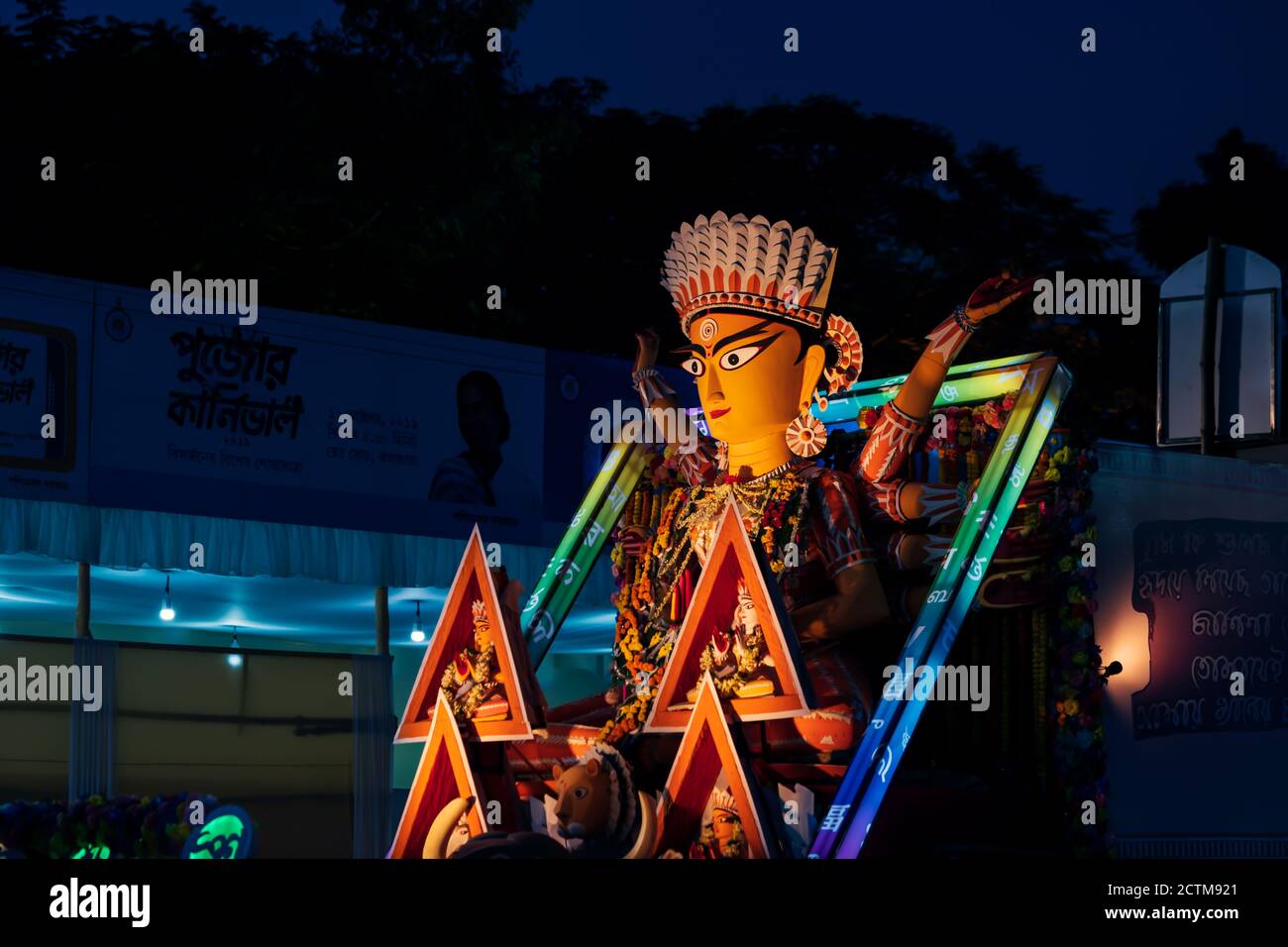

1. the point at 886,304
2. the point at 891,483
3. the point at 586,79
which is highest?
the point at 586,79

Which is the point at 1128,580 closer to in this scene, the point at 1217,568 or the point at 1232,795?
the point at 1217,568

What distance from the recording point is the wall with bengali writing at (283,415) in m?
13.3

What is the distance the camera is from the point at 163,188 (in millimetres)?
23484

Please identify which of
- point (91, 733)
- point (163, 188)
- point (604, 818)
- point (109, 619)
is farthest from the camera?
point (163, 188)

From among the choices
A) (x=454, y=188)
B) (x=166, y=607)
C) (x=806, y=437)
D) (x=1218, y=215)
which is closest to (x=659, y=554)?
(x=806, y=437)

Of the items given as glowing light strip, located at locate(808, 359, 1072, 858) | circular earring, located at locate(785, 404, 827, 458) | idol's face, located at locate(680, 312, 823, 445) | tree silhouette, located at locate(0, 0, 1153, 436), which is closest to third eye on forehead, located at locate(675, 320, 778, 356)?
idol's face, located at locate(680, 312, 823, 445)

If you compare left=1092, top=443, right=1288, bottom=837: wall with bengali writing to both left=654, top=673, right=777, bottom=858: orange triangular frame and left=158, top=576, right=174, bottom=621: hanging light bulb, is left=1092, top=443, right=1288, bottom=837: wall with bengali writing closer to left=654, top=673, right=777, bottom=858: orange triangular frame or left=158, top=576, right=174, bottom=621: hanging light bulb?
left=654, top=673, right=777, bottom=858: orange triangular frame

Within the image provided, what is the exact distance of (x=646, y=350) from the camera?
9414 millimetres

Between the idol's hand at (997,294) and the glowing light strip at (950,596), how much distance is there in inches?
15.4

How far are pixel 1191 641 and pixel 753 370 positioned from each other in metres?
2.17

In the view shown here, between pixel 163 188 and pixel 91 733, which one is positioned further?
pixel 163 188

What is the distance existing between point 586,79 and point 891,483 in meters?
20.5

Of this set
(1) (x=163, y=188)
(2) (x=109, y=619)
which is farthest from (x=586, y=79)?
(2) (x=109, y=619)

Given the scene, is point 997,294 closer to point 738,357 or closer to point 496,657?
point 738,357
